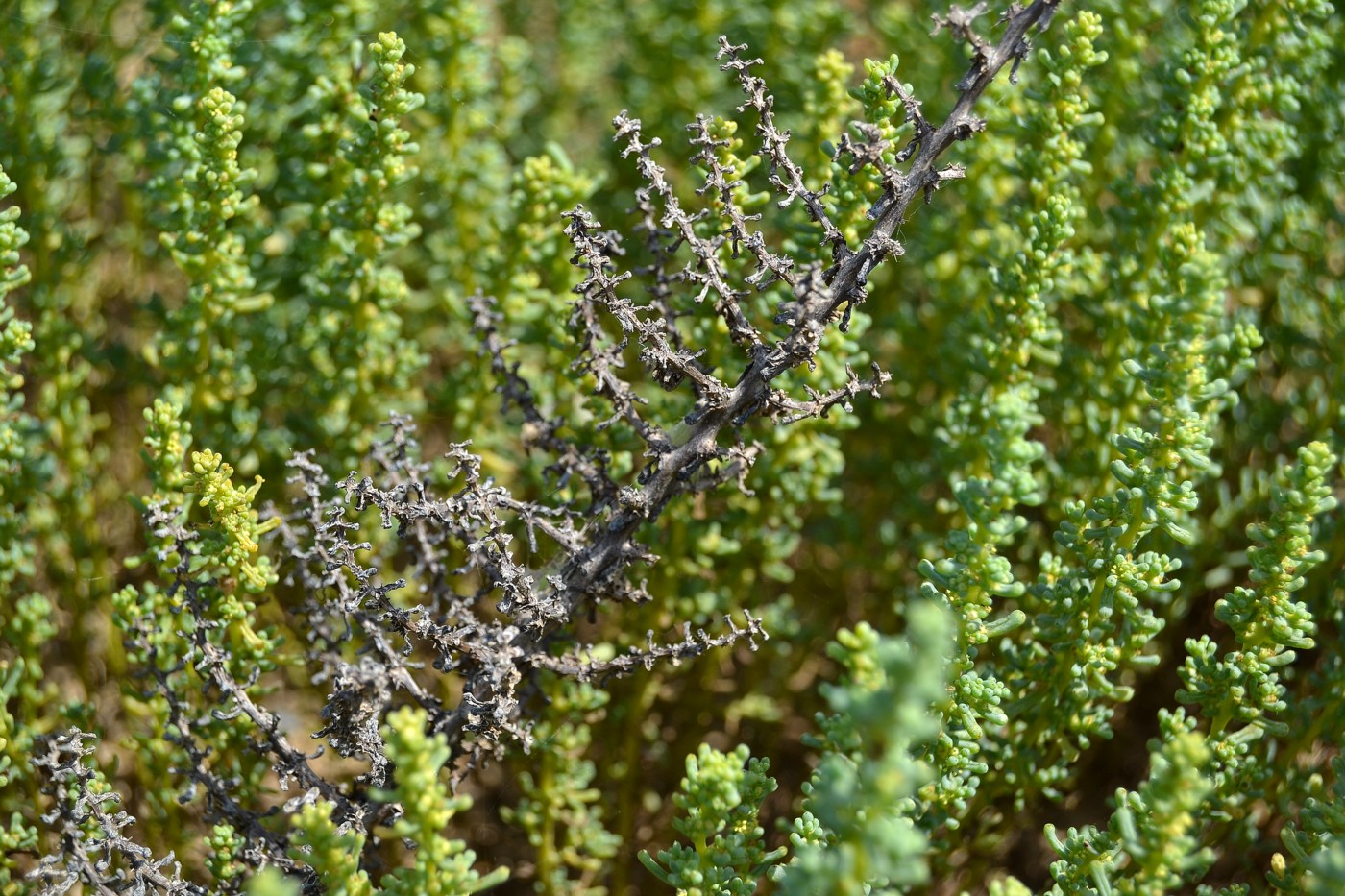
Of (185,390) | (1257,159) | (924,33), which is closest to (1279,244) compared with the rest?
(1257,159)

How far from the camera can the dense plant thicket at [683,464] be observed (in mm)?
1679

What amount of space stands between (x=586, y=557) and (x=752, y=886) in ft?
1.83

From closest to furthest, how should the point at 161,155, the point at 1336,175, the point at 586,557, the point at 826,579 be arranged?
the point at 586,557, the point at 161,155, the point at 1336,175, the point at 826,579

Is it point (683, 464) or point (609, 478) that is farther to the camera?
point (609, 478)

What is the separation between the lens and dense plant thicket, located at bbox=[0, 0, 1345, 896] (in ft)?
5.51

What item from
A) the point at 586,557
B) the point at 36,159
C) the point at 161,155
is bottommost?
the point at 586,557

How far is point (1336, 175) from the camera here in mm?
2547

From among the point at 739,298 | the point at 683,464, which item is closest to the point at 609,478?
the point at 683,464

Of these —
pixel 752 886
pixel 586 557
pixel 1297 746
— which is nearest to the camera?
pixel 752 886

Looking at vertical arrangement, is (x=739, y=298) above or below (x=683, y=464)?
above

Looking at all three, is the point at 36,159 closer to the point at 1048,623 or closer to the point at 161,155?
the point at 161,155

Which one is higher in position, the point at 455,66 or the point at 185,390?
the point at 455,66

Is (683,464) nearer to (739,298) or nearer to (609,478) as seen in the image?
(609,478)

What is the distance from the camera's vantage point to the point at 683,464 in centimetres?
180
